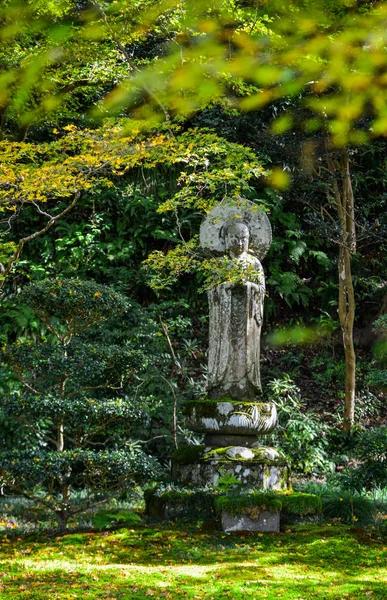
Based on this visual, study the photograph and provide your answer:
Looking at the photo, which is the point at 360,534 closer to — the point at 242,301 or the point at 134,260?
the point at 242,301

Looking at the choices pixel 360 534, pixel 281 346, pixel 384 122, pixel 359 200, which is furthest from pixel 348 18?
pixel 359 200

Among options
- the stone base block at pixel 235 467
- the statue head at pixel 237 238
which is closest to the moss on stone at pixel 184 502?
the stone base block at pixel 235 467

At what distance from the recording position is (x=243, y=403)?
22.5 feet

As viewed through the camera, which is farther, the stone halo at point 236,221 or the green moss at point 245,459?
the stone halo at point 236,221

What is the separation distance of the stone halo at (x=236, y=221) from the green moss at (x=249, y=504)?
8.60ft

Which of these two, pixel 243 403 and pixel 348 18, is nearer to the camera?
pixel 348 18

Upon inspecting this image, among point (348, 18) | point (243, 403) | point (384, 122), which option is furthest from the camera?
point (243, 403)

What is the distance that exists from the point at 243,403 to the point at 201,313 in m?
4.55

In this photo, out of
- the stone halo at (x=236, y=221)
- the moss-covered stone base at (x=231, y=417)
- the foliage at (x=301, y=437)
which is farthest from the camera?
the foliage at (x=301, y=437)

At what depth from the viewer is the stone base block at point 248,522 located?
6.09m

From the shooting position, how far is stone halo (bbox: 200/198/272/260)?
747cm

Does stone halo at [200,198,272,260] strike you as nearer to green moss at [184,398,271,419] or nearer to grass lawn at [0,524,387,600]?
green moss at [184,398,271,419]

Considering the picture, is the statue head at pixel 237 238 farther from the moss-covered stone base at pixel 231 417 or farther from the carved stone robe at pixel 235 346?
the moss-covered stone base at pixel 231 417

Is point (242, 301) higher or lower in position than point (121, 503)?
higher
